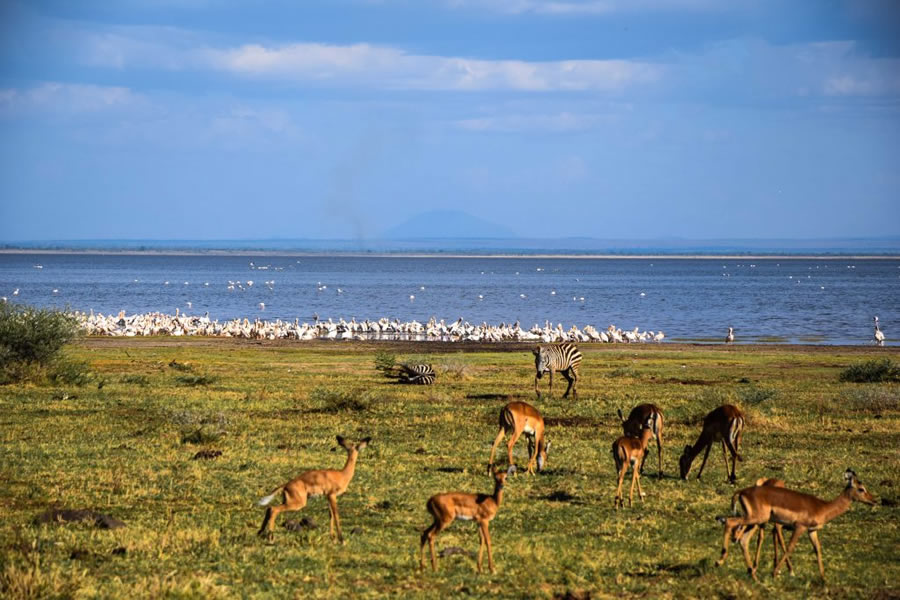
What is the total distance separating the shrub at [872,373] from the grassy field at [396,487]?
1.73 m

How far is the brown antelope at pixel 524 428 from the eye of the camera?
51.5ft

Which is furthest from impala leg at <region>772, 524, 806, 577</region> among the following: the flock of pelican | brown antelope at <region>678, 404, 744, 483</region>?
the flock of pelican

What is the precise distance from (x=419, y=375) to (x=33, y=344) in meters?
10.5

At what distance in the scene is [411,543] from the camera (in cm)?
1204

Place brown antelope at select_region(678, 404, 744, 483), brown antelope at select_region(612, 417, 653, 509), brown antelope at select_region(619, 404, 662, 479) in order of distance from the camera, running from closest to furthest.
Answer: brown antelope at select_region(612, 417, 653, 509)
brown antelope at select_region(678, 404, 744, 483)
brown antelope at select_region(619, 404, 662, 479)

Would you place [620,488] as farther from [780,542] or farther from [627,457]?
[780,542]

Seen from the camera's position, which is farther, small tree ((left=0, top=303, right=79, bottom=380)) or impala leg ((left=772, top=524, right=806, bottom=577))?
small tree ((left=0, top=303, right=79, bottom=380))

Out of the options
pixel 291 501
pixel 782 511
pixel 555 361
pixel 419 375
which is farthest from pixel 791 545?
pixel 419 375

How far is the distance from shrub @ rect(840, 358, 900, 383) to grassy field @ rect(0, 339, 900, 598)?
173 centimetres

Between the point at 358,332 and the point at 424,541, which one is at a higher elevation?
the point at 424,541

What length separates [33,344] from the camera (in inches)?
1114

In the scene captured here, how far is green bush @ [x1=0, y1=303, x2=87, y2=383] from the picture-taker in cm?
2783

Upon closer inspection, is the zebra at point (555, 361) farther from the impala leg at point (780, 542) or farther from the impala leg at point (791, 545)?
the impala leg at point (791, 545)

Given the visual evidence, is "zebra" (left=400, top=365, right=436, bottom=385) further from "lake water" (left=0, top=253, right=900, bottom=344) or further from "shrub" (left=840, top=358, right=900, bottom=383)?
"lake water" (left=0, top=253, right=900, bottom=344)
